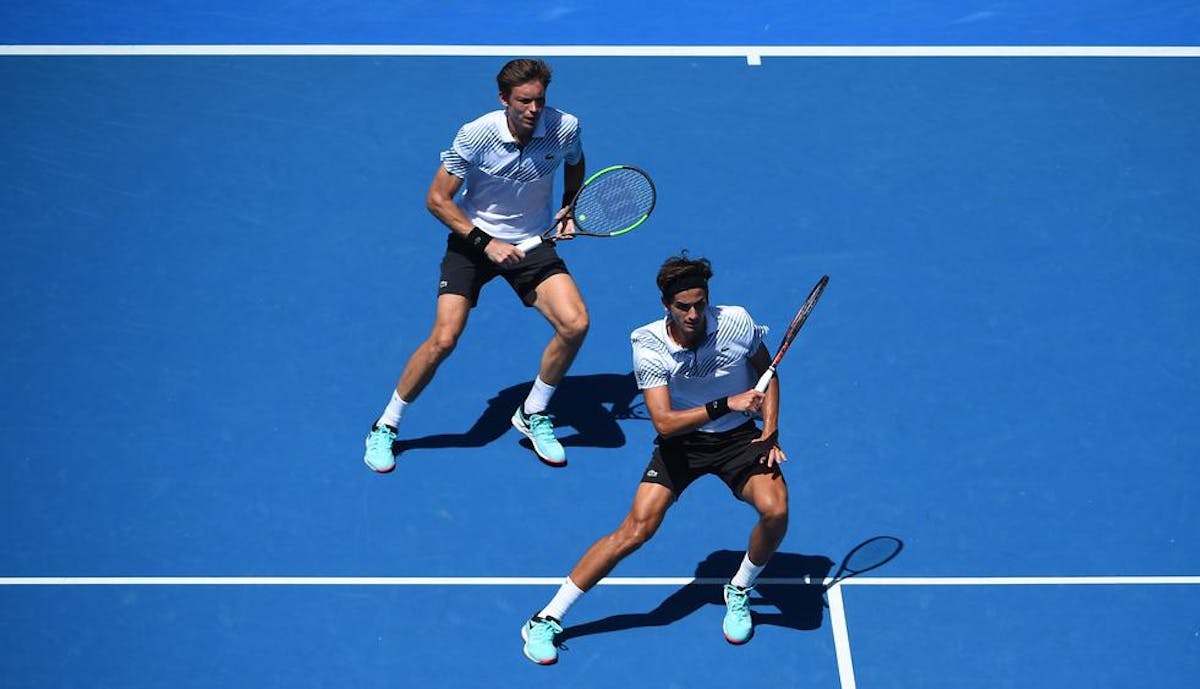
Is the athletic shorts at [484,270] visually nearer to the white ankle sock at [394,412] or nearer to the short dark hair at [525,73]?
the white ankle sock at [394,412]

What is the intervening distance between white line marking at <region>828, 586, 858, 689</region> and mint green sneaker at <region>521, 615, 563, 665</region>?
55.5 inches

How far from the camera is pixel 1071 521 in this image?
27.7ft

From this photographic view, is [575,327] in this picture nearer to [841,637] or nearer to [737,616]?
[737,616]

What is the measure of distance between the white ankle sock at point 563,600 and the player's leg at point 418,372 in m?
1.48

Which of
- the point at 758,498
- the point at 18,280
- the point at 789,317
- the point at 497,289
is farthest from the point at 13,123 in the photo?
the point at 758,498

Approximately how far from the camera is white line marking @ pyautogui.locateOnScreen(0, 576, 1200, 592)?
8086 millimetres

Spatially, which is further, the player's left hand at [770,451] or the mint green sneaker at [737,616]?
the mint green sneaker at [737,616]

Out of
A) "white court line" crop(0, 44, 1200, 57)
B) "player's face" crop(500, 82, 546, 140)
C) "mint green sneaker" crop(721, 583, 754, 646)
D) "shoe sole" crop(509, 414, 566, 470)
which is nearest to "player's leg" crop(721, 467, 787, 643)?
"mint green sneaker" crop(721, 583, 754, 646)

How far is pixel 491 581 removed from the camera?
26.7ft

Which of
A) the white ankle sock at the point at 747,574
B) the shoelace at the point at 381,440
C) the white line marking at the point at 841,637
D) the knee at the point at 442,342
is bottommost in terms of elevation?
the white line marking at the point at 841,637

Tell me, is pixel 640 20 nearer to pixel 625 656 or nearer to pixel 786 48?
pixel 786 48

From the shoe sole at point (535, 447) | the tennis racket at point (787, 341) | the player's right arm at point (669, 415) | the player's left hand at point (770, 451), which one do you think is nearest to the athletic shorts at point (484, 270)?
the shoe sole at point (535, 447)

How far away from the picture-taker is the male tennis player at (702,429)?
7.30 meters

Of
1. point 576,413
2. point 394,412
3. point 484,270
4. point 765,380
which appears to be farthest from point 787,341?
point 394,412
